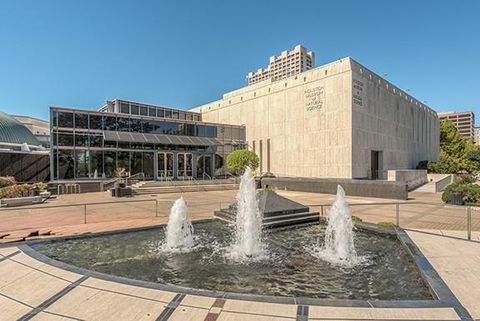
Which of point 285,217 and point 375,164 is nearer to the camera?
point 285,217

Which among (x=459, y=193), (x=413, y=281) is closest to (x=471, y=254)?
(x=413, y=281)

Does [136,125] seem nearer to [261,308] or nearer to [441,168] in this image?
[261,308]

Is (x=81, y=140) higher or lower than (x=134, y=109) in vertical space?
lower

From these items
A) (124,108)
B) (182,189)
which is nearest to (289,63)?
(124,108)

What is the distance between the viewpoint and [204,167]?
37812 mm

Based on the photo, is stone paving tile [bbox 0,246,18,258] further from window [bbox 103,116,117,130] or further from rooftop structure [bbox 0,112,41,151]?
rooftop structure [bbox 0,112,41,151]

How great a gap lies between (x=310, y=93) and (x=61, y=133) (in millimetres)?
24754

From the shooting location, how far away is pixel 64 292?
4.65 m

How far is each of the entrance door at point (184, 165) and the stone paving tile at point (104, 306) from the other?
31.4m

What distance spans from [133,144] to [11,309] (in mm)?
29230

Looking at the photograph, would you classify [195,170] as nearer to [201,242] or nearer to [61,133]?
[61,133]

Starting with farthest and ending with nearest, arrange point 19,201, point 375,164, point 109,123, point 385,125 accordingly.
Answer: point 385,125
point 375,164
point 109,123
point 19,201

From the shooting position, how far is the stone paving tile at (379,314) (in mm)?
3814

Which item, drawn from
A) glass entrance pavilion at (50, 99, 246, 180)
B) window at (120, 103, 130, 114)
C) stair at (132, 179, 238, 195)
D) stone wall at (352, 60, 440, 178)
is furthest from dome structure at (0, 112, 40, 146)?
stone wall at (352, 60, 440, 178)
